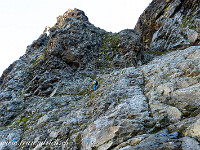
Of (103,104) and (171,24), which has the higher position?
(171,24)

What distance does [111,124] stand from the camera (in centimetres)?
921

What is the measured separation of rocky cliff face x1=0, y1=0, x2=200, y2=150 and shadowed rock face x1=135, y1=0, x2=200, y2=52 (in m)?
4.05

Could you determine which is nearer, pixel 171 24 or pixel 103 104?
pixel 103 104

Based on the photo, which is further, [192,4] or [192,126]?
[192,4]

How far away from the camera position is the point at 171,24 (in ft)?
129

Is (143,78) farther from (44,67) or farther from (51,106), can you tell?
(44,67)

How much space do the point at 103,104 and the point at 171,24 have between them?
3967 centimetres

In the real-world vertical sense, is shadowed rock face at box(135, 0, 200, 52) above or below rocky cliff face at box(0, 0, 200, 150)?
above

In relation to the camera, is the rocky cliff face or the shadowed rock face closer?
the rocky cliff face

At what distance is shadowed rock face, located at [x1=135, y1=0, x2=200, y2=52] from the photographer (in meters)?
30.6

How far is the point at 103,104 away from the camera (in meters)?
12.9

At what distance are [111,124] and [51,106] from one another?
40.7 ft

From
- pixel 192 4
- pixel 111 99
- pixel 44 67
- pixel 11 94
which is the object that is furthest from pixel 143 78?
pixel 192 4

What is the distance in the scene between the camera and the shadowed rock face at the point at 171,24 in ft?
100
